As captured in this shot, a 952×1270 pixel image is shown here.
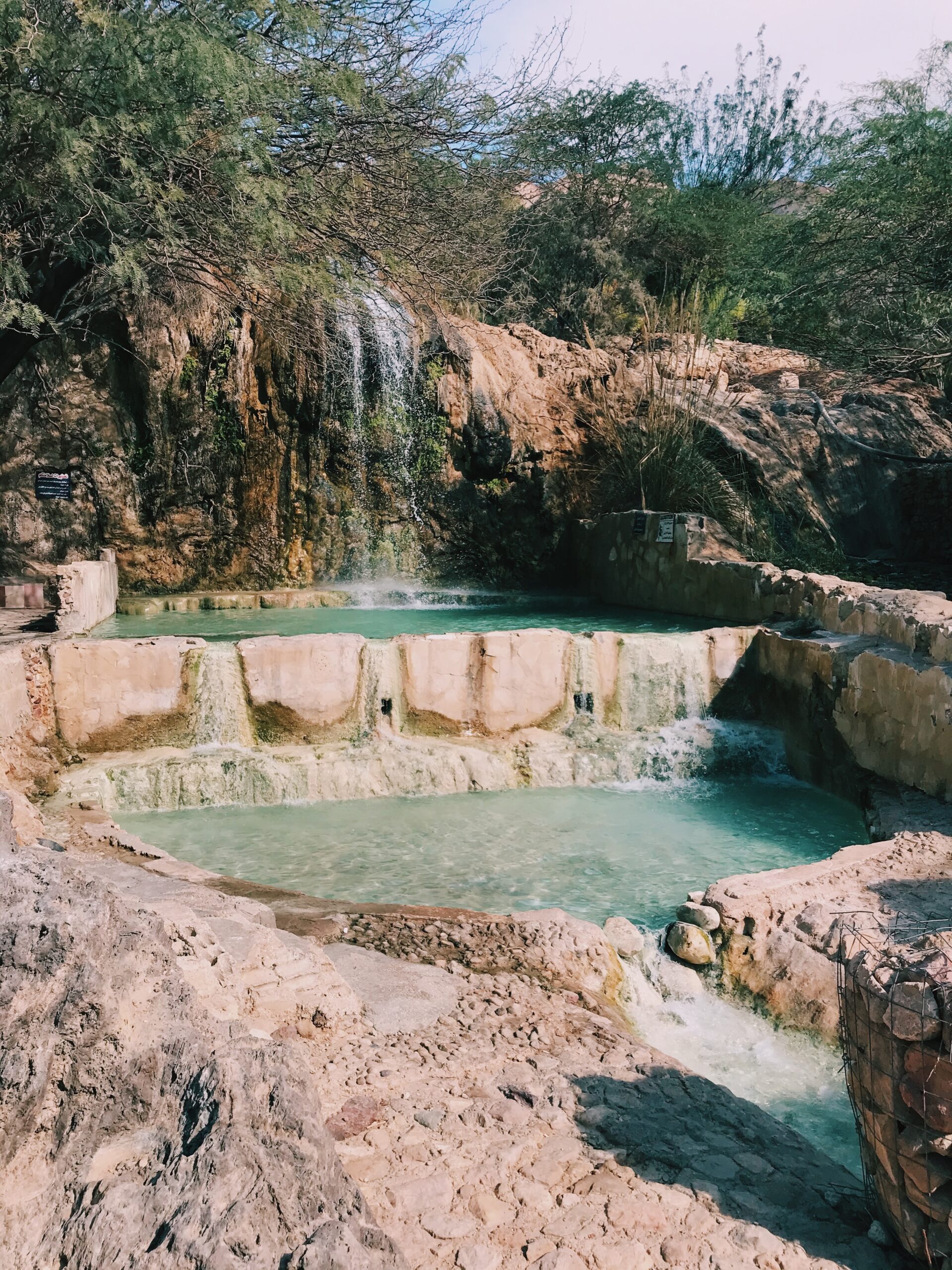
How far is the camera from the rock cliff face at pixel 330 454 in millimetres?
10898

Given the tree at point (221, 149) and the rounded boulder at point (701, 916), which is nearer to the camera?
the rounded boulder at point (701, 916)

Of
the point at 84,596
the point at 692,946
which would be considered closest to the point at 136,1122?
the point at 692,946

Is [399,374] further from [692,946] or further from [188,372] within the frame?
[692,946]

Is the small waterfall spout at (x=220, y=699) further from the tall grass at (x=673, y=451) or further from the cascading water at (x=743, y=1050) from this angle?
the tall grass at (x=673, y=451)

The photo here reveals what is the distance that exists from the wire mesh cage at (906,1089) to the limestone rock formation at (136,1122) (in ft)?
3.47

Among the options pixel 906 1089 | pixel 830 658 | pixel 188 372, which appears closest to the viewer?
pixel 906 1089

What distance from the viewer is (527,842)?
5.72 metres

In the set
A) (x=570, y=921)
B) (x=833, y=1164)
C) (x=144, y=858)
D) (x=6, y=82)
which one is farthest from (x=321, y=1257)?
(x=6, y=82)

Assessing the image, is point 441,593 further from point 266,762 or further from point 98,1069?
point 98,1069

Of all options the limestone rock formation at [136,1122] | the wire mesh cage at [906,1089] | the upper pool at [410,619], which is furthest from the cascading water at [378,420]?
the wire mesh cage at [906,1089]

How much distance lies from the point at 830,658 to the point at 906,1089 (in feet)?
16.1

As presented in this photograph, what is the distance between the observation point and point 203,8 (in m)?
6.82

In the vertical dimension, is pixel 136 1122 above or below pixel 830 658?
below

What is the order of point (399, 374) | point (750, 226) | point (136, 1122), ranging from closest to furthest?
point (136, 1122) < point (399, 374) < point (750, 226)
